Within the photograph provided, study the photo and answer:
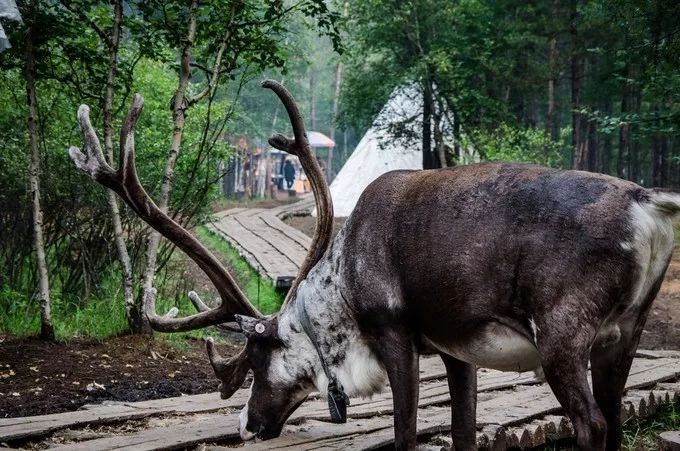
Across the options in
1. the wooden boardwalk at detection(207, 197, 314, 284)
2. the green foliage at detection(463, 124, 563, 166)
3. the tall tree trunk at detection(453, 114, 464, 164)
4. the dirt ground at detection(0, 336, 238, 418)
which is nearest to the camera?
the dirt ground at detection(0, 336, 238, 418)

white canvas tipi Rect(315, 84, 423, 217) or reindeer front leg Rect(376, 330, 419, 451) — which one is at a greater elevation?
white canvas tipi Rect(315, 84, 423, 217)

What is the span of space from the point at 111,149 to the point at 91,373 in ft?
5.47

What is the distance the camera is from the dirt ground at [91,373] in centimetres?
520

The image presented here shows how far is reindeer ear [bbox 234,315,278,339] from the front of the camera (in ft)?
13.9

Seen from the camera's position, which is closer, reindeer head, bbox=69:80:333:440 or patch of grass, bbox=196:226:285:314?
reindeer head, bbox=69:80:333:440

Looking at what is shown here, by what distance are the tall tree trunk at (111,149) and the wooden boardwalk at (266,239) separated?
3.54 m

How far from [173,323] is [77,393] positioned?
1132mm

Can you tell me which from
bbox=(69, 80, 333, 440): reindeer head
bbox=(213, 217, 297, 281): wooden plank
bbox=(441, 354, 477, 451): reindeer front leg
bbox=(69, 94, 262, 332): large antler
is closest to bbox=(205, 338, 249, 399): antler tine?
bbox=(69, 80, 333, 440): reindeer head

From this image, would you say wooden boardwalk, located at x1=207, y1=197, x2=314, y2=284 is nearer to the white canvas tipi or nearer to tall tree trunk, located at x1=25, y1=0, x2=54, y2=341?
the white canvas tipi

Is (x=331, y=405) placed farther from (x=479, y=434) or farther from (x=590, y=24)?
(x=590, y=24)

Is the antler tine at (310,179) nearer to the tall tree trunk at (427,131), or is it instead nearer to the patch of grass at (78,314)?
the patch of grass at (78,314)

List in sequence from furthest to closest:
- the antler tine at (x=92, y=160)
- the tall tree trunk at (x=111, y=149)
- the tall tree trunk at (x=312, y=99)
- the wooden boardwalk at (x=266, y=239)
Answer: the tall tree trunk at (x=312, y=99) < the wooden boardwalk at (x=266, y=239) < the tall tree trunk at (x=111, y=149) < the antler tine at (x=92, y=160)

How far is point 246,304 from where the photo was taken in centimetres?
458

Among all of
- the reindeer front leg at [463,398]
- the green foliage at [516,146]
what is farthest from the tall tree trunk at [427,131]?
the reindeer front leg at [463,398]
